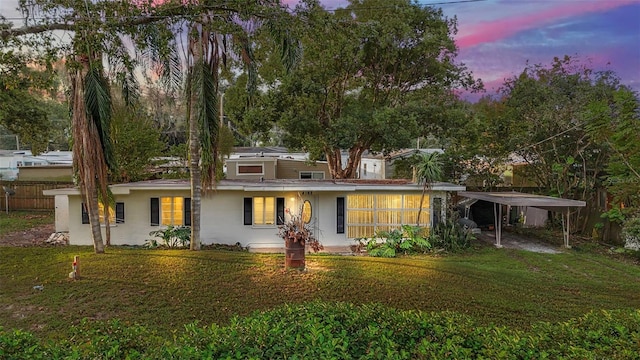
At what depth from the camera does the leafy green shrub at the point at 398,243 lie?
10.4 meters

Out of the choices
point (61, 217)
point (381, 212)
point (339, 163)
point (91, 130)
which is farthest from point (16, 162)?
point (381, 212)

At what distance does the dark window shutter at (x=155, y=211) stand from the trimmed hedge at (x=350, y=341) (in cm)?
865

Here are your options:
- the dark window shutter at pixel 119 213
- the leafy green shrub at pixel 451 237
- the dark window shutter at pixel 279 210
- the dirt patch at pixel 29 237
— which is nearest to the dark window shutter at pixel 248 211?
the dark window shutter at pixel 279 210

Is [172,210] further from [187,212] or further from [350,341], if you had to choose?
[350,341]

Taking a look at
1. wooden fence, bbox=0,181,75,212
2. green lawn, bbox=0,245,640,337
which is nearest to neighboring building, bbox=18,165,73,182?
wooden fence, bbox=0,181,75,212

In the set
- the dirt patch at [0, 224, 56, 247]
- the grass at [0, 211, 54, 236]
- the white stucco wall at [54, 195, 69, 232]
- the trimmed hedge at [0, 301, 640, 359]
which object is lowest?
the dirt patch at [0, 224, 56, 247]

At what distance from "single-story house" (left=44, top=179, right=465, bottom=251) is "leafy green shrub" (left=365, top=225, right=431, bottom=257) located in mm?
658

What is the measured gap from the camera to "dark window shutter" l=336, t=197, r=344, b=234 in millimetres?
11539

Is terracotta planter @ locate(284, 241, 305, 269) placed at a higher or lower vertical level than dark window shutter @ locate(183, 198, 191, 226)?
lower

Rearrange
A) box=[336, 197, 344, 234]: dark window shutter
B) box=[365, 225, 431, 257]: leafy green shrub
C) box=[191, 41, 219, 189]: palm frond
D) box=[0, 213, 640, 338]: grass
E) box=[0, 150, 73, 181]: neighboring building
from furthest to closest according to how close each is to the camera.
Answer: box=[0, 150, 73, 181]: neighboring building < box=[336, 197, 344, 234]: dark window shutter < box=[365, 225, 431, 257]: leafy green shrub < box=[191, 41, 219, 189]: palm frond < box=[0, 213, 640, 338]: grass

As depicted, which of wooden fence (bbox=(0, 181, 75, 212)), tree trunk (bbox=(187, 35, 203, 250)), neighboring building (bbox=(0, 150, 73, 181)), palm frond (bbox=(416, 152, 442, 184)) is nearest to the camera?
tree trunk (bbox=(187, 35, 203, 250))

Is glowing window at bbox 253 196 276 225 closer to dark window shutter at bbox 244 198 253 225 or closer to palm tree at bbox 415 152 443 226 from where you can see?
dark window shutter at bbox 244 198 253 225

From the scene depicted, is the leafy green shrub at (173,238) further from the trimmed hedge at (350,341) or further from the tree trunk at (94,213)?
the trimmed hedge at (350,341)

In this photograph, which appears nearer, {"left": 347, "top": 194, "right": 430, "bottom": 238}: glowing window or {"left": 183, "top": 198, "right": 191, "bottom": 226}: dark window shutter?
{"left": 183, "top": 198, "right": 191, "bottom": 226}: dark window shutter
